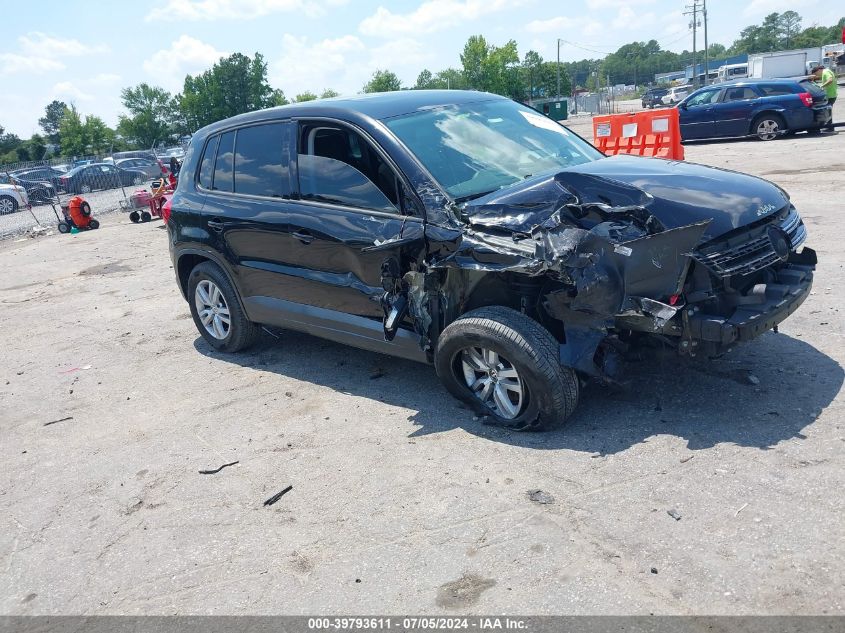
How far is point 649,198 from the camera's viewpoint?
404 centimetres

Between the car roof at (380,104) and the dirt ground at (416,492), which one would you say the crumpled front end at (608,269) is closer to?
the dirt ground at (416,492)

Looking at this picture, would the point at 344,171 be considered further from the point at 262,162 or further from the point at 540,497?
the point at 540,497

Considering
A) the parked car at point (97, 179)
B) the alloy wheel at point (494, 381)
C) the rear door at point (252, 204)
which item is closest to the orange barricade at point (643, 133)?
the rear door at point (252, 204)

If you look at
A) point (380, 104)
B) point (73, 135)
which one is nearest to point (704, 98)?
point (380, 104)

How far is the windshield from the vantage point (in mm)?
4656

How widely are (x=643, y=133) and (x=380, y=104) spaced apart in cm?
1025

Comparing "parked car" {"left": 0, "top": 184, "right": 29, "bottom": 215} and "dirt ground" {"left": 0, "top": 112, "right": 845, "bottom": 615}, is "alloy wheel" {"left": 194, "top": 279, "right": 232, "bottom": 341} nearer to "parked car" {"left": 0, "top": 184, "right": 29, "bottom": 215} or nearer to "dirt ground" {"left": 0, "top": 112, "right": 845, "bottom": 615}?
"dirt ground" {"left": 0, "top": 112, "right": 845, "bottom": 615}

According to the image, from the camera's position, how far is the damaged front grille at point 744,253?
3833 millimetres

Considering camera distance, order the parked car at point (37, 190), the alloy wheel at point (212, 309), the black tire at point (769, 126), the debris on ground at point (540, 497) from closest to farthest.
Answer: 1. the debris on ground at point (540, 497)
2. the alloy wheel at point (212, 309)
3. the black tire at point (769, 126)
4. the parked car at point (37, 190)

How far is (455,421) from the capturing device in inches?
182

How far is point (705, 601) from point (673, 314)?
142 centimetres

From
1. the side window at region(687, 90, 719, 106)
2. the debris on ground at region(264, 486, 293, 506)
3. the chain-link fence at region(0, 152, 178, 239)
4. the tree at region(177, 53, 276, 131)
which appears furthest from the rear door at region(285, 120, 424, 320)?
the tree at region(177, 53, 276, 131)

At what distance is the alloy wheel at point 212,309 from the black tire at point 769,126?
635 inches

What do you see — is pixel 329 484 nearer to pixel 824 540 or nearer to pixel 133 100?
pixel 824 540
